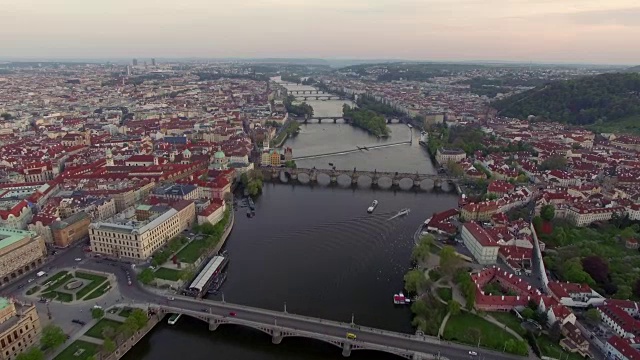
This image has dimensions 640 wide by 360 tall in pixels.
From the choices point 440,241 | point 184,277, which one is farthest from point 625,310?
point 184,277

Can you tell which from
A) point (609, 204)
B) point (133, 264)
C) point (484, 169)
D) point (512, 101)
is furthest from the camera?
point (512, 101)

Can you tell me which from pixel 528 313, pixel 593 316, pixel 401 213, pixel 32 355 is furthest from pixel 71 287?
pixel 593 316

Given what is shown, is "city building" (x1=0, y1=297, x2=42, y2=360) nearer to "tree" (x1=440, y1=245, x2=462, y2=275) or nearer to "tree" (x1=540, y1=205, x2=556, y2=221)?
"tree" (x1=440, y1=245, x2=462, y2=275)

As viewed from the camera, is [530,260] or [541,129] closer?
[530,260]

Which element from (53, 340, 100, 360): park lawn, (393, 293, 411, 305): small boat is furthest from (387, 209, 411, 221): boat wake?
(53, 340, 100, 360): park lawn

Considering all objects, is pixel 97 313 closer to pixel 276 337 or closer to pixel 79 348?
pixel 79 348

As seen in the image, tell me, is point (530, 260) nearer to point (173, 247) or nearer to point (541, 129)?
point (173, 247)
